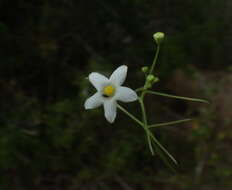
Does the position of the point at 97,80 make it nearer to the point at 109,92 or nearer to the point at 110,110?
the point at 109,92

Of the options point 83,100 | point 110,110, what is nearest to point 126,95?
point 110,110

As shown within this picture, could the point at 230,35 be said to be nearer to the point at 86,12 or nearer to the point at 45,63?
the point at 86,12

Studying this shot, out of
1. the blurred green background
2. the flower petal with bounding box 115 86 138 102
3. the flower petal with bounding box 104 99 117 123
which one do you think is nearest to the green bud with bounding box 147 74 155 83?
the flower petal with bounding box 115 86 138 102

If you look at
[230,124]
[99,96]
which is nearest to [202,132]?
[230,124]

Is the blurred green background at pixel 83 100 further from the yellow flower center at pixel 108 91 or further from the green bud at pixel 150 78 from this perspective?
the green bud at pixel 150 78

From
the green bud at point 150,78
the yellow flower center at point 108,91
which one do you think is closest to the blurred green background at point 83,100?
the yellow flower center at point 108,91
